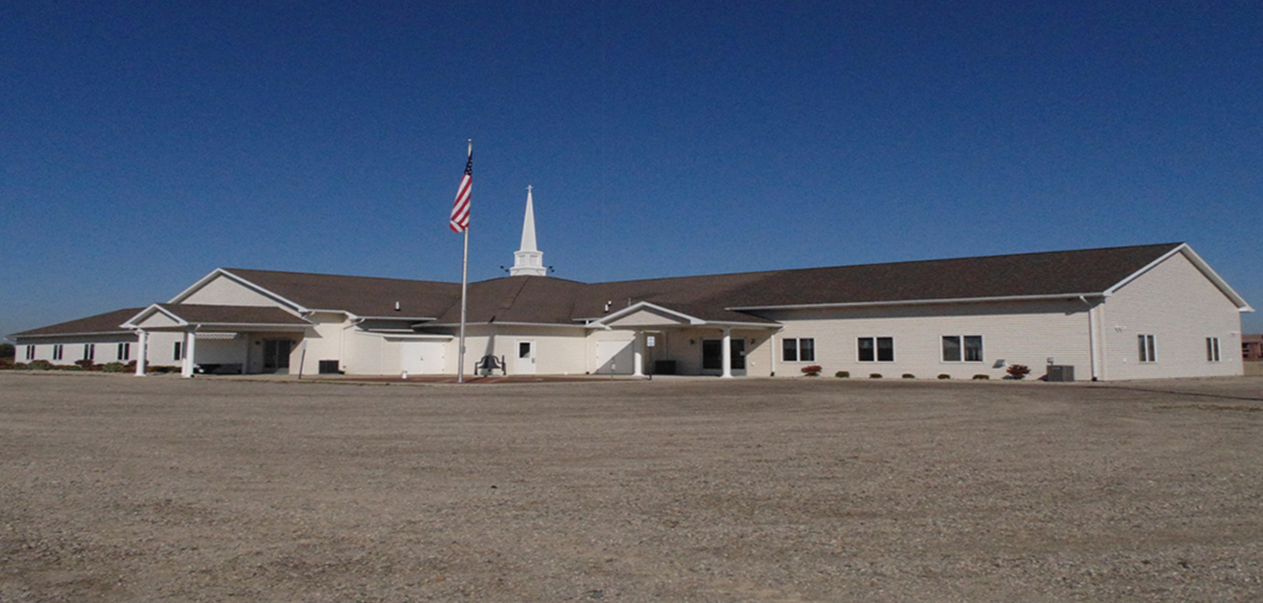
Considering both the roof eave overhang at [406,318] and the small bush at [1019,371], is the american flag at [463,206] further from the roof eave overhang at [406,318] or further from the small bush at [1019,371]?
the small bush at [1019,371]

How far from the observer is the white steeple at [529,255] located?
158ft

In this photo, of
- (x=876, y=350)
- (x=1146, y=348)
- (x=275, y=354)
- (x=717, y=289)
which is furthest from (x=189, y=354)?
(x=1146, y=348)

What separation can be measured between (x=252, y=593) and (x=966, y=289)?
2983 cm

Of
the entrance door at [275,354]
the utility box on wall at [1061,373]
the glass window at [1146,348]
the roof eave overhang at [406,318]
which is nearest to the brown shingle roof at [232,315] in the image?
the entrance door at [275,354]

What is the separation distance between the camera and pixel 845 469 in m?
9.27

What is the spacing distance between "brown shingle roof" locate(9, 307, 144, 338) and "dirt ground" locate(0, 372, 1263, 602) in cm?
3466

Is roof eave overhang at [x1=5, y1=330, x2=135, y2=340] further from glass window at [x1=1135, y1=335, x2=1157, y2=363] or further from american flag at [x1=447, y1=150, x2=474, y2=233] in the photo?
glass window at [x1=1135, y1=335, x2=1157, y2=363]

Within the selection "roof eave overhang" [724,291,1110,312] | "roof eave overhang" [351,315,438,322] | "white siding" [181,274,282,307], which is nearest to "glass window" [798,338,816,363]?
"roof eave overhang" [724,291,1110,312]

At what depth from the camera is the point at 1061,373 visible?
1096 inches

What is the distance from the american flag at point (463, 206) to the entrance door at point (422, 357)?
913 centimetres

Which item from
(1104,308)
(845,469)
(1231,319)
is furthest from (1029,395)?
(1231,319)

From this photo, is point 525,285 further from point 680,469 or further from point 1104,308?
point 680,469

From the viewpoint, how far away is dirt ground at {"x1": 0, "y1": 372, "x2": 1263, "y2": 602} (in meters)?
5.11

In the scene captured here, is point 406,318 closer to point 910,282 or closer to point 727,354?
point 727,354
